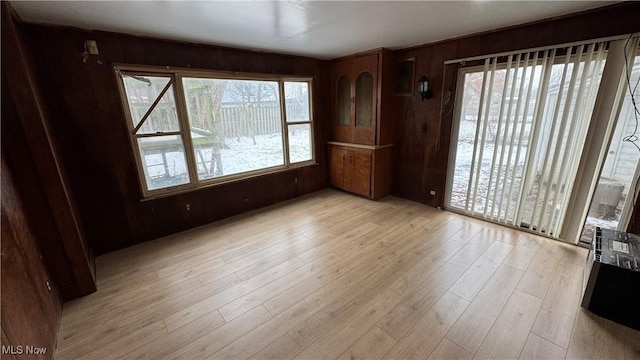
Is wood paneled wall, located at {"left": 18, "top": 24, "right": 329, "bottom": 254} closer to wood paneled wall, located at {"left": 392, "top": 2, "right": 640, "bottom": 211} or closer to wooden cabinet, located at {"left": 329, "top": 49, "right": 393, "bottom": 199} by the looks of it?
wooden cabinet, located at {"left": 329, "top": 49, "right": 393, "bottom": 199}

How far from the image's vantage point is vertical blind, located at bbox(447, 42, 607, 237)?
242 cm

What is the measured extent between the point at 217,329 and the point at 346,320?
35.9 inches

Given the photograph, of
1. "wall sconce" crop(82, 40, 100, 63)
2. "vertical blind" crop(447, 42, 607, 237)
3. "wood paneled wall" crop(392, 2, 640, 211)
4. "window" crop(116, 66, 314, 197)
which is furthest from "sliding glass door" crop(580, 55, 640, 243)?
"wall sconce" crop(82, 40, 100, 63)

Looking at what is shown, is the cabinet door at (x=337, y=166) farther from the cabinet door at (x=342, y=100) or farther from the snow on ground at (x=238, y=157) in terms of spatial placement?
the snow on ground at (x=238, y=157)

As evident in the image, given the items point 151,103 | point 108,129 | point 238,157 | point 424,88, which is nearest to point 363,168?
point 424,88

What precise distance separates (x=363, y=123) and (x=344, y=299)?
9.04ft

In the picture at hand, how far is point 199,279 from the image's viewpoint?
231 cm

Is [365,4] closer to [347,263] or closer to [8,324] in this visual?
[347,263]

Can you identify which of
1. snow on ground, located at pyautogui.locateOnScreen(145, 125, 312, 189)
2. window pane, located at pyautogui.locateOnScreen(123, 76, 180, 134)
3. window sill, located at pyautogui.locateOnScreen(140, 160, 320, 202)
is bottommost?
window sill, located at pyautogui.locateOnScreen(140, 160, 320, 202)

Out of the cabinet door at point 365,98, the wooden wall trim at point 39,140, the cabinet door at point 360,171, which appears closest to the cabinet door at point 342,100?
the cabinet door at point 365,98

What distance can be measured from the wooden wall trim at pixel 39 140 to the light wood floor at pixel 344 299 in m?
0.35

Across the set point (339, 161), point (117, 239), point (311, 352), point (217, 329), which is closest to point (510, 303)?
point (311, 352)

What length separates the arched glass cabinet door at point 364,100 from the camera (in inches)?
151

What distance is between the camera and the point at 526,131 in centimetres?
275
